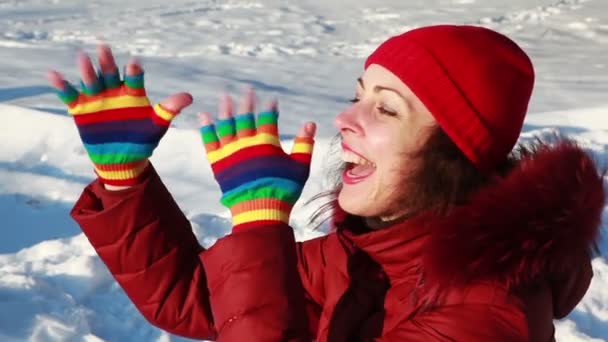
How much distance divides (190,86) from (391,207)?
5.23m

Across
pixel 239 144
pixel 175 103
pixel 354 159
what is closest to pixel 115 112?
pixel 175 103

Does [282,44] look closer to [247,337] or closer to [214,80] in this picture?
[214,80]

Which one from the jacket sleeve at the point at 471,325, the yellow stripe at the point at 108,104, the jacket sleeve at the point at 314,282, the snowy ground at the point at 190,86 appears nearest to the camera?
the jacket sleeve at the point at 471,325

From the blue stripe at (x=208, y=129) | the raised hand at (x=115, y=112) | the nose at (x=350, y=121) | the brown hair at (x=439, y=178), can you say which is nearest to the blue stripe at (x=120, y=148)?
the raised hand at (x=115, y=112)

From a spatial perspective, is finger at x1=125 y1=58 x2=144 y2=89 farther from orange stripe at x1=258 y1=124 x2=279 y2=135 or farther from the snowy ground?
the snowy ground

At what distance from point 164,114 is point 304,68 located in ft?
22.1

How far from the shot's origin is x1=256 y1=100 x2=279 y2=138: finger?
1.47 m

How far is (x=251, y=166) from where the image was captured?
4.71 feet

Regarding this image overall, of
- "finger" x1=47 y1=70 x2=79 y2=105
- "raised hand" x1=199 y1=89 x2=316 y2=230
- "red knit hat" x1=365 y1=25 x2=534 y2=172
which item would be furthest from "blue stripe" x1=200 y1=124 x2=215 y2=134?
"red knit hat" x1=365 y1=25 x2=534 y2=172

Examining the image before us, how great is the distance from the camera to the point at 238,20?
10.7m

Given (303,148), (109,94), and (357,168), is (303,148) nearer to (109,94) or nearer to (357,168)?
(357,168)

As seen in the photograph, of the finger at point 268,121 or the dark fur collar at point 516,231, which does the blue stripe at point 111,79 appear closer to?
the finger at point 268,121

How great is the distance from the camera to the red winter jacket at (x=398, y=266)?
54.4 inches

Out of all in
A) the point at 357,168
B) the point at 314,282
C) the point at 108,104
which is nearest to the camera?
the point at 108,104
